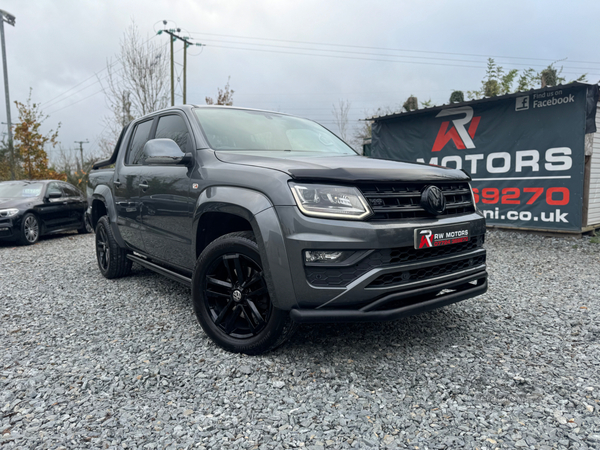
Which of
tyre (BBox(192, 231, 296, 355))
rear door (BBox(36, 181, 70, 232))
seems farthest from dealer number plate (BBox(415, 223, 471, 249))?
rear door (BBox(36, 181, 70, 232))

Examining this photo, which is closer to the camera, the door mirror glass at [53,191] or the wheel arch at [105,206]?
the wheel arch at [105,206]

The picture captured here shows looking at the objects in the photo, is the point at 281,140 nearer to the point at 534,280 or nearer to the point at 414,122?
the point at 534,280

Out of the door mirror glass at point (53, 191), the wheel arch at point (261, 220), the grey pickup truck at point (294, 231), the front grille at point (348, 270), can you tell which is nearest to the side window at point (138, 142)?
the grey pickup truck at point (294, 231)

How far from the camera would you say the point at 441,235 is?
108 inches

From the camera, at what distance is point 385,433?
207cm

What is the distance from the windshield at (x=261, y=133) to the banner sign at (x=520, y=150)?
568 cm

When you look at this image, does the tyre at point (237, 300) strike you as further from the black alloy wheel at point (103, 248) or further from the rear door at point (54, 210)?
the rear door at point (54, 210)

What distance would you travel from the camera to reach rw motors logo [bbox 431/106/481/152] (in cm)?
913

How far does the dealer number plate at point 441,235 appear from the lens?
261 cm

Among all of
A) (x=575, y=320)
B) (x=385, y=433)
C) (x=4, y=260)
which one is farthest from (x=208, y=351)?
(x=4, y=260)

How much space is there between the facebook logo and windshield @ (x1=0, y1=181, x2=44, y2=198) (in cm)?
1061

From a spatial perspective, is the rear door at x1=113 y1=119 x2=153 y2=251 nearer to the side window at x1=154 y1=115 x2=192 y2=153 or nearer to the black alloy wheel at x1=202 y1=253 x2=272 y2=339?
the side window at x1=154 y1=115 x2=192 y2=153

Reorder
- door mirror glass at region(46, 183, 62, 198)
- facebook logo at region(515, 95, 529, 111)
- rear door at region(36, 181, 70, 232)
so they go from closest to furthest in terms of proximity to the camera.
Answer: facebook logo at region(515, 95, 529, 111)
rear door at region(36, 181, 70, 232)
door mirror glass at region(46, 183, 62, 198)

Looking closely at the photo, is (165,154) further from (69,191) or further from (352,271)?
(69,191)
